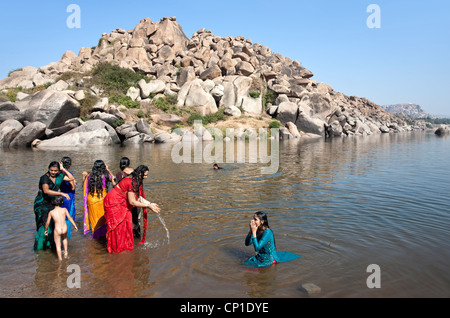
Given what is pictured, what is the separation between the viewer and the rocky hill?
2839 cm

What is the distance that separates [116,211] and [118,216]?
0.09 metres

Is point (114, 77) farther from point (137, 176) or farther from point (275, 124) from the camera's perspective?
point (137, 176)

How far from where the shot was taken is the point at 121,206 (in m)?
5.55

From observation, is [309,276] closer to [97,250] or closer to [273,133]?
[97,250]

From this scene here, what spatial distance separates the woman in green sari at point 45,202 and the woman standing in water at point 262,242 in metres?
3.39

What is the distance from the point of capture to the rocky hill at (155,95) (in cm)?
2839

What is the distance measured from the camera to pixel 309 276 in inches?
186

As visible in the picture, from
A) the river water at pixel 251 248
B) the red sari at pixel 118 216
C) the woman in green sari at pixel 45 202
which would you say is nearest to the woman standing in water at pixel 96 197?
the river water at pixel 251 248

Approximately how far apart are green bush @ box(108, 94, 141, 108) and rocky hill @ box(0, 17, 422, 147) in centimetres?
11

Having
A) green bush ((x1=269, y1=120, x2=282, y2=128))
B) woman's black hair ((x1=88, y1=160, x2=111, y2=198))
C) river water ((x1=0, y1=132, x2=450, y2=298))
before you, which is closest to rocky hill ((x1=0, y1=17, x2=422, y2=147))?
green bush ((x1=269, y1=120, x2=282, y2=128))

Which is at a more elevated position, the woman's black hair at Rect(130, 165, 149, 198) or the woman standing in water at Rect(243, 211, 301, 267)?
the woman's black hair at Rect(130, 165, 149, 198)

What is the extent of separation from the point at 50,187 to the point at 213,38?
60.3 m

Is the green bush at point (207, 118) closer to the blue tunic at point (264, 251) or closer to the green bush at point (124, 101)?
the green bush at point (124, 101)

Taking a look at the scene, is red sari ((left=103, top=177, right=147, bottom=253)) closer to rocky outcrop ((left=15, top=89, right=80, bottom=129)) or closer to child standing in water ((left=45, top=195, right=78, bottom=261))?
child standing in water ((left=45, top=195, right=78, bottom=261))
